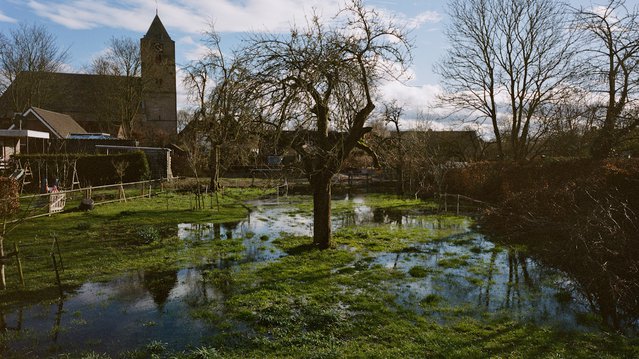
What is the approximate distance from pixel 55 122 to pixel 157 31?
2283cm

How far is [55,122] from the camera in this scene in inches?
1487

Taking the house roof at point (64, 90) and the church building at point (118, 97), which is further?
the church building at point (118, 97)

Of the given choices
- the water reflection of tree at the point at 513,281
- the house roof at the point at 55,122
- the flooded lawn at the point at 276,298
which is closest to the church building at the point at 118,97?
the house roof at the point at 55,122

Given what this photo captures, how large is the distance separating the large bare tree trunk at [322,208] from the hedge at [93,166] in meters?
19.2

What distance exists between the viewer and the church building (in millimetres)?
42719

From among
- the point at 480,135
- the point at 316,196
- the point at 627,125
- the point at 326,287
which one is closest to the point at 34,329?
the point at 326,287

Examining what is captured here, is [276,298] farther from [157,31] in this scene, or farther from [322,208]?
[157,31]

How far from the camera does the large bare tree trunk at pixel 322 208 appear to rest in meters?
12.1

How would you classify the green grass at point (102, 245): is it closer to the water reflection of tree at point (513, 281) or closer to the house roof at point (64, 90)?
the water reflection of tree at point (513, 281)

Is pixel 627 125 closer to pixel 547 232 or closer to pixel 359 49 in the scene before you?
pixel 547 232

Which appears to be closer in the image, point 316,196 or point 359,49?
point 359,49

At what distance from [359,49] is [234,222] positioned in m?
9.55

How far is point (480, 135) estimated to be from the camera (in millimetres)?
39969

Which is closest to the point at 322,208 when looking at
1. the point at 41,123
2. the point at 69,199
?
the point at 69,199
